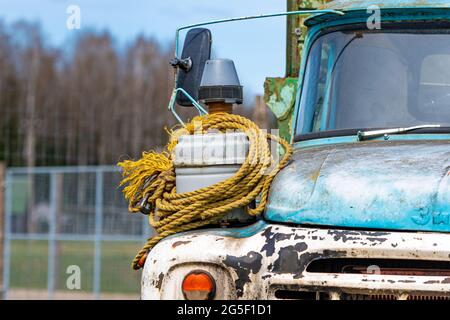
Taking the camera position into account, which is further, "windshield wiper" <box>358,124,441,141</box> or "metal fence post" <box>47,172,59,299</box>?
"metal fence post" <box>47,172,59,299</box>

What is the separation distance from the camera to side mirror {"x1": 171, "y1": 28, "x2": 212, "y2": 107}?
5.83 metres

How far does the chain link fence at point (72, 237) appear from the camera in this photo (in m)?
18.2

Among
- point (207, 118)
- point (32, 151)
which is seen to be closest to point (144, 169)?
point (207, 118)

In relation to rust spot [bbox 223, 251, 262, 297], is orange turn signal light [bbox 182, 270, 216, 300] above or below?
below

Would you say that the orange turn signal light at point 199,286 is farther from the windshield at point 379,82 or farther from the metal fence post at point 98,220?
the metal fence post at point 98,220

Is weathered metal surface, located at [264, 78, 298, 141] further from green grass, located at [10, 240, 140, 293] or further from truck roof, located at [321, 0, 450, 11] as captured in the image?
green grass, located at [10, 240, 140, 293]

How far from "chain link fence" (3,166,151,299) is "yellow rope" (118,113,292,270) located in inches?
481

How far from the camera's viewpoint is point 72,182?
18.7m

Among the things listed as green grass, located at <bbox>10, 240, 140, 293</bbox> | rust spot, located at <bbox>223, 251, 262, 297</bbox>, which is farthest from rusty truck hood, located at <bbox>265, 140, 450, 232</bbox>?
green grass, located at <bbox>10, 240, 140, 293</bbox>

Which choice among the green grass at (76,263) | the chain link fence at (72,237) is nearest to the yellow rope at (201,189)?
the chain link fence at (72,237)

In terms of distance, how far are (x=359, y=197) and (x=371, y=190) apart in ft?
0.19

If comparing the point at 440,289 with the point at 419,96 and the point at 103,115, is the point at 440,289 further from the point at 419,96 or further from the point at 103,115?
the point at 103,115

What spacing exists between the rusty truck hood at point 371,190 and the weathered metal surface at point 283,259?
0.06 metres
